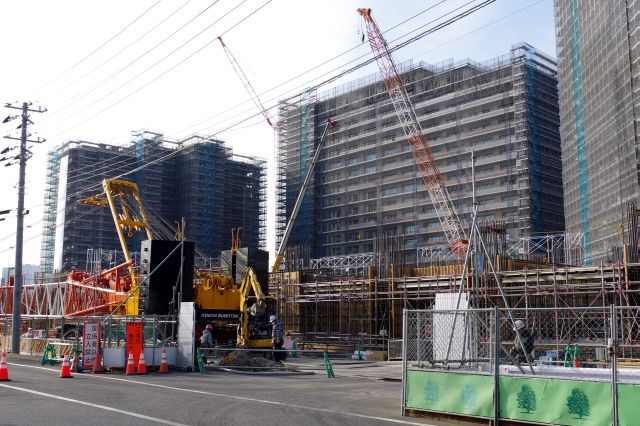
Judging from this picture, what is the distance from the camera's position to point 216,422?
1177 cm

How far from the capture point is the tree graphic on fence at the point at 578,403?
10.5 meters

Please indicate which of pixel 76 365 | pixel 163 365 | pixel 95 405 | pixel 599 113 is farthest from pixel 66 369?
pixel 599 113

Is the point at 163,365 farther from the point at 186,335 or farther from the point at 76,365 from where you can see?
the point at 76,365

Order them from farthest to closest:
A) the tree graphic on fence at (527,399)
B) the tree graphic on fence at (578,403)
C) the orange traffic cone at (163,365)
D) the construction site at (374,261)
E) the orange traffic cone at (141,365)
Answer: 1. the orange traffic cone at (163,365)
2. the orange traffic cone at (141,365)
3. the construction site at (374,261)
4. the tree graphic on fence at (527,399)
5. the tree graphic on fence at (578,403)

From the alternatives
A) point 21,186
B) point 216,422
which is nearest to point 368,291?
point 21,186

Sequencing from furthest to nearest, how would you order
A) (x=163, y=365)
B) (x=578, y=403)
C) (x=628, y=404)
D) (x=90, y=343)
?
(x=163, y=365) < (x=90, y=343) < (x=578, y=403) < (x=628, y=404)

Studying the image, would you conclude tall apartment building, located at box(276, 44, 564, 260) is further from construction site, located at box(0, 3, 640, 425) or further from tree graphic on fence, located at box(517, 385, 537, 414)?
tree graphic on fence, located at box(517, 385, 537, 414)

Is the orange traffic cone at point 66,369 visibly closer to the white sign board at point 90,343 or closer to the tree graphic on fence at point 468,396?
the white sign board at point 90,343

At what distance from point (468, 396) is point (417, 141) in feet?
246

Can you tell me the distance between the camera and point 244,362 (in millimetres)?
24234

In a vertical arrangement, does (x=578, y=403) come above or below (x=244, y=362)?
above

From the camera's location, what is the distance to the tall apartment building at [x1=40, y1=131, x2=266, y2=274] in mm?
91812

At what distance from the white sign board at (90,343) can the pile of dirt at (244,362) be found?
4.43 metres

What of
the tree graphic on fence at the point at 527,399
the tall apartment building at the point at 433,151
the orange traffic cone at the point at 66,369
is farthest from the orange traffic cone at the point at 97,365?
the tall apartment building at the point at 433,151
